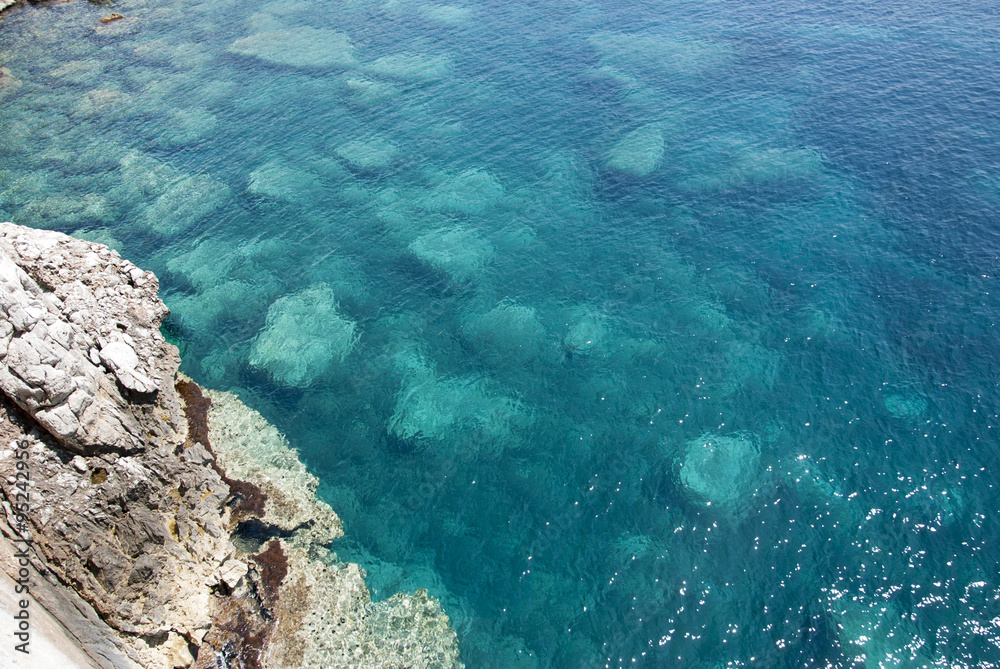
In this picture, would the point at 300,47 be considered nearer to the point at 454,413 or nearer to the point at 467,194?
the point at 467,194

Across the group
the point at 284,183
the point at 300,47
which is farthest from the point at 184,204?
the point at 300,47

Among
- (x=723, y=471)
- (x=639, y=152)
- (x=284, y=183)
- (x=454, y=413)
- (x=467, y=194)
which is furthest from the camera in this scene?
(x=639, y=152)

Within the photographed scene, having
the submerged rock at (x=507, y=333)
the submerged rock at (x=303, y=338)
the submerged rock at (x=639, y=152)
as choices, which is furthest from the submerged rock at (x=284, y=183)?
the submerged rock at (x=639, y=152)

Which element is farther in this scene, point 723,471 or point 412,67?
point 412,67

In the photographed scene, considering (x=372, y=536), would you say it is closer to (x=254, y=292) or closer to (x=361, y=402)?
(x=361, y=402)

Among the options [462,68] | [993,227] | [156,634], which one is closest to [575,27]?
[462,68]

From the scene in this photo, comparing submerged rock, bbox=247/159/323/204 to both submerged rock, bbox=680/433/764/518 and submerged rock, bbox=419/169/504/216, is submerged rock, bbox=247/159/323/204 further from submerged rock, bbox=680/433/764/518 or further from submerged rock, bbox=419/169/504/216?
submerged rock, bbox=680/433/764/518
